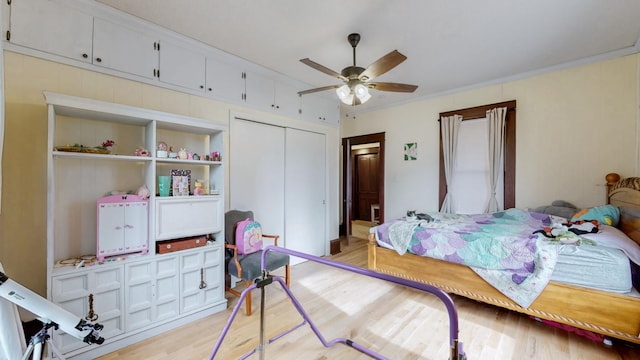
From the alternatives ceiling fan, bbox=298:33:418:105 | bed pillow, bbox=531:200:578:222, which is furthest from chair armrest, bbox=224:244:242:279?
bed pillow, bbox=531:200:578:222

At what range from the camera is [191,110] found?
9.00ft

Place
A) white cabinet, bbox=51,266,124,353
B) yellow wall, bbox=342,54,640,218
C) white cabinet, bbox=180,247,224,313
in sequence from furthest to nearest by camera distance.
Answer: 1. yellow wall, bbox=342,54,640,218
2. white cabinet, bbox=180,247,224,313
3. white cabinet, bbox=51,266,124,353

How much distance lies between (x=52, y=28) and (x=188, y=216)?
1.84m

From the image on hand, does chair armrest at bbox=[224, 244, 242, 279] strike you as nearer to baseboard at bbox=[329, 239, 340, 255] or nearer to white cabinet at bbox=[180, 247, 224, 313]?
white cabinet at bbox=[180, 247, 224, 313]

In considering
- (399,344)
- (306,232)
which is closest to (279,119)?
(306,232)

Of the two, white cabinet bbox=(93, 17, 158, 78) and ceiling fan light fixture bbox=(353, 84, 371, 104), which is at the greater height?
white cabinet bbox=(93, 17, 158, 78)

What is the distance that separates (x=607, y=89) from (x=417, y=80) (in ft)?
7.02

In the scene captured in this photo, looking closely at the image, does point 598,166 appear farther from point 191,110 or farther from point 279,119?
point 191,110

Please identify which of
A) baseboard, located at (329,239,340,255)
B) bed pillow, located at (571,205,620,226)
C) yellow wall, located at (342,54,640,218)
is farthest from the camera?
baseboard, located at (329,239,340,255)

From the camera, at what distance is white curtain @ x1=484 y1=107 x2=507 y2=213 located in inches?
141

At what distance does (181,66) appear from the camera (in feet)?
8.66

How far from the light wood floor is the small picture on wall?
247 cm

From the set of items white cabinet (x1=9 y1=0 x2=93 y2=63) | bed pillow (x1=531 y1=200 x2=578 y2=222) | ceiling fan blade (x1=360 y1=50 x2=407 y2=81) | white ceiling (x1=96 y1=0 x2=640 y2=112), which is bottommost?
bed pillow (x1=531 y1=200 x2=578 y2=222)

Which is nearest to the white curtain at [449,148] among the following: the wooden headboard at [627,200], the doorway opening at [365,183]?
the wooden headboard at [627,200]
